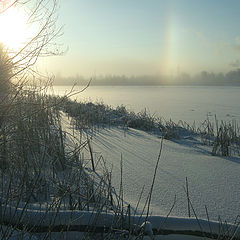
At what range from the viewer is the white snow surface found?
1324 millimetres

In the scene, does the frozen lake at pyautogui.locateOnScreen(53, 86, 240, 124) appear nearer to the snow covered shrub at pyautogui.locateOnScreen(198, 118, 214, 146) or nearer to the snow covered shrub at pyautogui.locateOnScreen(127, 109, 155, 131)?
the snow covered shrub at pyautogui.locateOnScreen(127, 109, 155, 131)

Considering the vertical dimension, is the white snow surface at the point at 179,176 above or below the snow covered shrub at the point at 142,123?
below

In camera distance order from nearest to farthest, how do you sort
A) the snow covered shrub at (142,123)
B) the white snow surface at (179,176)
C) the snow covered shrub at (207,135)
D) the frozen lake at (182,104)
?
the white snow surface at (179,176) → the snow covered shrub at (207,135) → the snow covered shrub at (142,123) → the frozen lake at (182,104)

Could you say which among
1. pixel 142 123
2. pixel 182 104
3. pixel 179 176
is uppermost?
pixel 182 104

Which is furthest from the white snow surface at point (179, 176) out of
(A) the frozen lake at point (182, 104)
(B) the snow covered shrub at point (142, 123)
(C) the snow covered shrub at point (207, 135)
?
(B) the snow covered shrub at point (142, 123)

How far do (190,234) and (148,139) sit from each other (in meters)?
2.45

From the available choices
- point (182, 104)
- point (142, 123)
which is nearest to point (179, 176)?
point (142, 123)

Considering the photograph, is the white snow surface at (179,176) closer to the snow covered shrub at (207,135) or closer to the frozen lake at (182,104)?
the snow covered shrub at (207,135)

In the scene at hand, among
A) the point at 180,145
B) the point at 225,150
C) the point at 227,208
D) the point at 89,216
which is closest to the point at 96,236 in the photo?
the point at 89,216

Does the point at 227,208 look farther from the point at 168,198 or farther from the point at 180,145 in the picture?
the point at 180,145

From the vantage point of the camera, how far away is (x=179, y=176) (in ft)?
6.02

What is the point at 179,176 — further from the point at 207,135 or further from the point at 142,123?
the point at 142,123

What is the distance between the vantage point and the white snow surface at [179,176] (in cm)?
132

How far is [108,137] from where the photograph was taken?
3.39m
